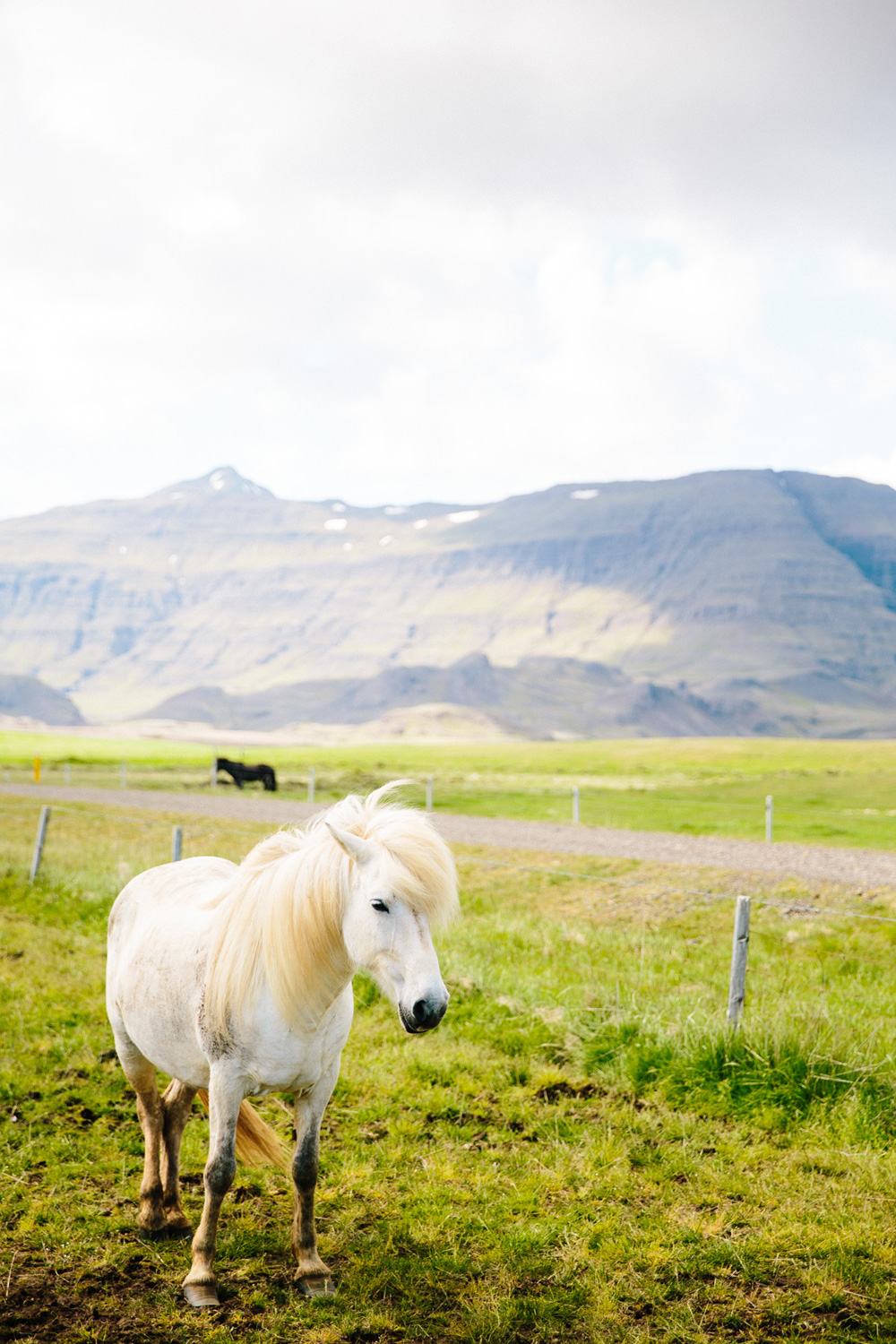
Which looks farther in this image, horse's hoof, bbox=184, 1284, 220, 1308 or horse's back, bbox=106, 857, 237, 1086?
horse's back, bbox=106, 857, 237, 1086

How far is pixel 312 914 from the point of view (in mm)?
4234

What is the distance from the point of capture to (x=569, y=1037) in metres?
7.38

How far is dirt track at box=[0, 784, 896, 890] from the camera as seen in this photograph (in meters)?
16.2

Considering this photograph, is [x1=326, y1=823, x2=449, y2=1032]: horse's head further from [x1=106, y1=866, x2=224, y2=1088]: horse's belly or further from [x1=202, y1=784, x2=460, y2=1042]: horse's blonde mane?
[x1=106, y1=866, x2=224, y2=1088]: horse's belly

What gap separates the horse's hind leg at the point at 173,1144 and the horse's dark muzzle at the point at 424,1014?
2.04m

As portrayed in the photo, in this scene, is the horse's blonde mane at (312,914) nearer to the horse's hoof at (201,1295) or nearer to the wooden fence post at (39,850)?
the horse's hoof at (201,1295)

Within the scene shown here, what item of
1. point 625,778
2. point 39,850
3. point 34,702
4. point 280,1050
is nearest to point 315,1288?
point 280,1050

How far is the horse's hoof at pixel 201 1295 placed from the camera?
4.30 meters

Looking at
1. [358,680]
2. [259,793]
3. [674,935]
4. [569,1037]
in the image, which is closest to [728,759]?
[259,793]

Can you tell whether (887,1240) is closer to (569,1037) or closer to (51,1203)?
(569,1037)

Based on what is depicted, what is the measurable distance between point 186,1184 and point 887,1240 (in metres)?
3.98

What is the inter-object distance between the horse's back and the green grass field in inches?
799

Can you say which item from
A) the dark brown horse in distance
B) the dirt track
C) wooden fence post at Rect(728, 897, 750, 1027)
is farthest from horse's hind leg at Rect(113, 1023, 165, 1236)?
the dark brown horse in distance

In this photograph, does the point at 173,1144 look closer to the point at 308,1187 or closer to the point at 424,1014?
the point at 308,1187
